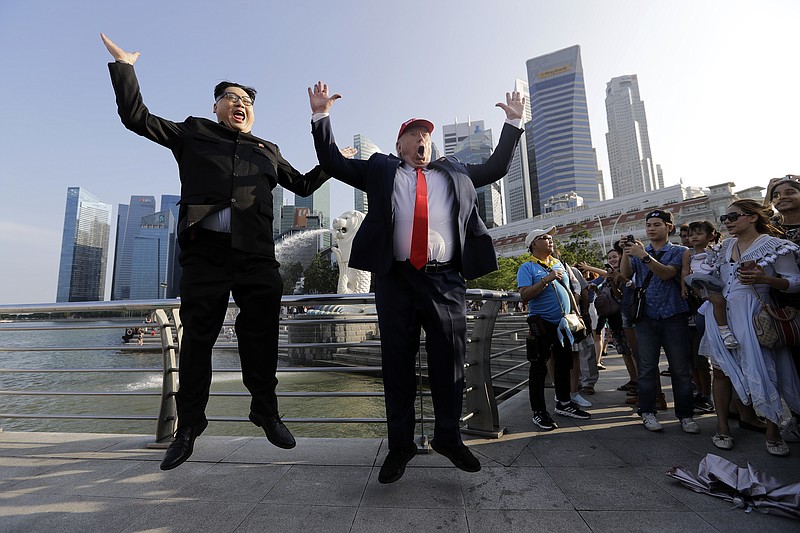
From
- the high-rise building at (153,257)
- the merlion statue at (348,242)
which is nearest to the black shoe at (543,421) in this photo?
the merlion statue at (348,242)

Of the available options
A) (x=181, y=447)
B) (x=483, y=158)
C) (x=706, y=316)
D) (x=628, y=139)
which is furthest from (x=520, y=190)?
(x=181, y=447)

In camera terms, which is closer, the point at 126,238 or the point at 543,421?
the point at 543,421

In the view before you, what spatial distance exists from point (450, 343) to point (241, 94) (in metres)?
1.96

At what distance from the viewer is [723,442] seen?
2.50 meters

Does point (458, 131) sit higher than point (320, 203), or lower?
higher

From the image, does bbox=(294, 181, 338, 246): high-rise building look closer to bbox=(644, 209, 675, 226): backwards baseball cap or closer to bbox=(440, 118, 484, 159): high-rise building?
bbox=(440, 118, 484, 159): high-rise building

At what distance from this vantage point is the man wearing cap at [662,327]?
9.80 feet

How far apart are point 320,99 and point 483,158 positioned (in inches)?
5100

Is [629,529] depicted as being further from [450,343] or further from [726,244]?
[726,244]

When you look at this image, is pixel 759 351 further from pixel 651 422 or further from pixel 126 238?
pixel 126 238

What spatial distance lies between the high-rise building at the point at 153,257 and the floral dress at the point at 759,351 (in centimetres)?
10451

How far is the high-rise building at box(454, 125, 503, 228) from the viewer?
127738 mm

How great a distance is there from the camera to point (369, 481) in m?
2.04

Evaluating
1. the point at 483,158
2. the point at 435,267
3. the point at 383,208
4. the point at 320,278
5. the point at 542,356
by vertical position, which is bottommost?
the point at 542,356
